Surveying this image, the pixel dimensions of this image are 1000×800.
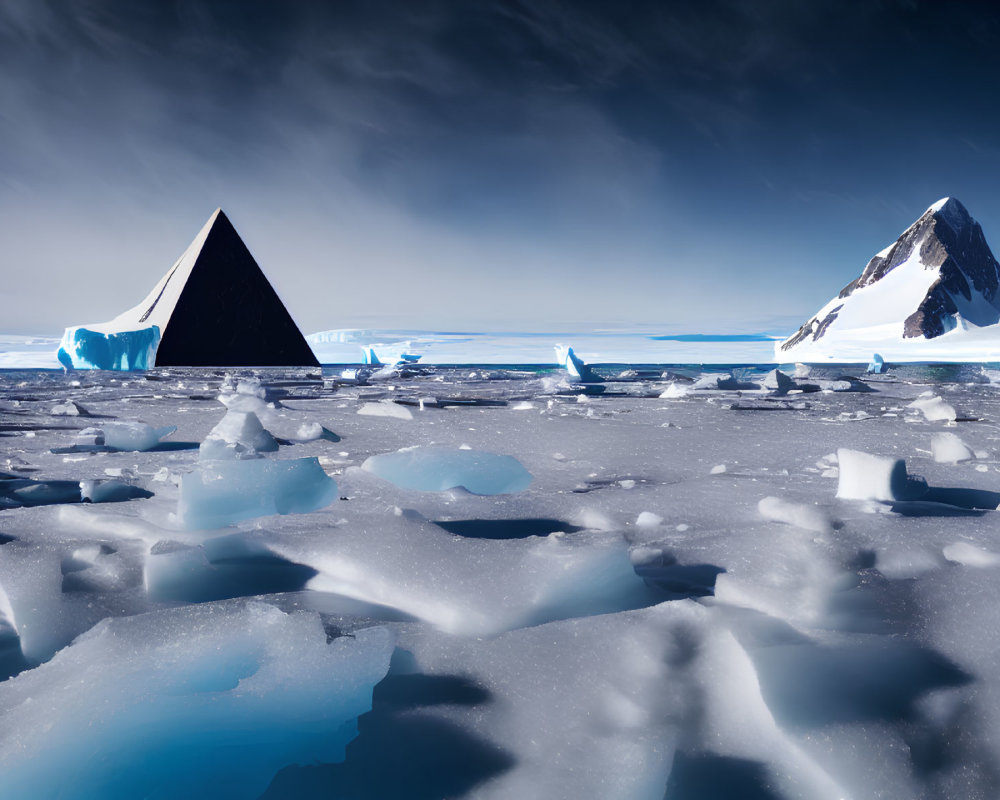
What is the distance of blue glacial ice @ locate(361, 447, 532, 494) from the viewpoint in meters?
1.96

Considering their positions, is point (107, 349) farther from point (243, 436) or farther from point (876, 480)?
point (876, 480)

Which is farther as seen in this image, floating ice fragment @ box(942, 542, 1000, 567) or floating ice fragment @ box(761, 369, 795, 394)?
floating ice fragment @ box(761, 369, 795, 394)

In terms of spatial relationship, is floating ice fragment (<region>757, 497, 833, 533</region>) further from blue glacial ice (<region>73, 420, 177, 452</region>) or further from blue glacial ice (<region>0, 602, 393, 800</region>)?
blue glacial ice (<region>73, 420, 177, 452</region>)

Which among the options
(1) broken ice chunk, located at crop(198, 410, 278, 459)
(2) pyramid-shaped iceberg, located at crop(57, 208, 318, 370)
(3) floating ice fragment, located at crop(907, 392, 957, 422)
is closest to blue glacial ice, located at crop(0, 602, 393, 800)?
(1) broken ice chunk, located at crop(198, 410, 278, 459)

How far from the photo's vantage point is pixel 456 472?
197 cm

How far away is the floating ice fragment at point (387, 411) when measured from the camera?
4547 millimetres

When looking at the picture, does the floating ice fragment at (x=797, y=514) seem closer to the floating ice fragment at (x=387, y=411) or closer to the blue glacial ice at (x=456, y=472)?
the blue glacial ice at (x=456, y=472)

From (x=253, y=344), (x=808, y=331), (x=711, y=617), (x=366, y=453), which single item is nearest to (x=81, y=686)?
(x=711, y=617)

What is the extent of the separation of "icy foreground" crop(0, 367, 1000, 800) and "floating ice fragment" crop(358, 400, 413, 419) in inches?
104

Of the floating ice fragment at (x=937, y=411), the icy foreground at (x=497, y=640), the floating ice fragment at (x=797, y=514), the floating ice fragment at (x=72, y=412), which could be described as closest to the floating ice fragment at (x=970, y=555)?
the icy foreground at (x=497, y=640)

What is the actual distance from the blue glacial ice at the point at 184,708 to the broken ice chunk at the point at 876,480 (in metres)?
Answer: 1.49

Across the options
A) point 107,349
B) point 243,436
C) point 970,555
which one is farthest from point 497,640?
point 107,349

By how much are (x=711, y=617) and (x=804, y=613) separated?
169mm

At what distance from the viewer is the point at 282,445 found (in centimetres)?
310
